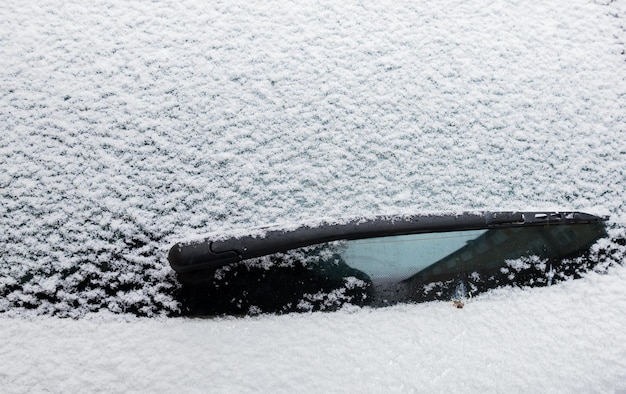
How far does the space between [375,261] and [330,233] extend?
174 mm

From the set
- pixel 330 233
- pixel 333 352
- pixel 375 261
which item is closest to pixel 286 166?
pixel 330 233

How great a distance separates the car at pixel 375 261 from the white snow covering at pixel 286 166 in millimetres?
51

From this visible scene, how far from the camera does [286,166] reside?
1.67 metres

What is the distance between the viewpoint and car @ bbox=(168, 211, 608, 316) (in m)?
1.57

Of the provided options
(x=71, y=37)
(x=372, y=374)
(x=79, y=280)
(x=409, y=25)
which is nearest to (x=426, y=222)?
(x=372, y=374)

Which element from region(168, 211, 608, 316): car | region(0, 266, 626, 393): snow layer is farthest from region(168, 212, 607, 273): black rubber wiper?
region(0, 266, 626, 393): snow layer

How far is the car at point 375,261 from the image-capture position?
5.14 feet

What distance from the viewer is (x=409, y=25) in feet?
6.42

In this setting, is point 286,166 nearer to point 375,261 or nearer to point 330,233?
point 330,233

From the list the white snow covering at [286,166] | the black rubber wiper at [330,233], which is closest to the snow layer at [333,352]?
the white snow covering at [286,166]

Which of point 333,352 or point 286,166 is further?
point 286,166

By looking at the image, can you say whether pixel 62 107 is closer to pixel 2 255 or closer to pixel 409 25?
pixel 2 255

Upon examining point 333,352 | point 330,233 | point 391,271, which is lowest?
point 333,352

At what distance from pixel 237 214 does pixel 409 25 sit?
0.97 metres
